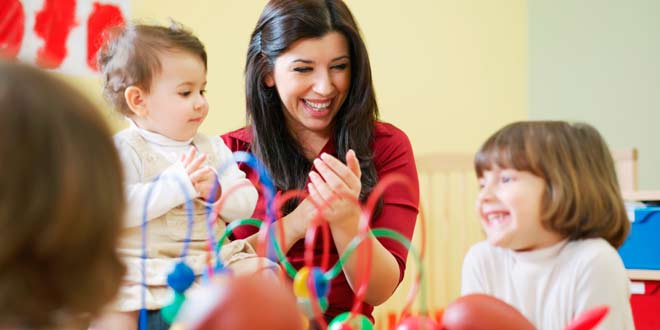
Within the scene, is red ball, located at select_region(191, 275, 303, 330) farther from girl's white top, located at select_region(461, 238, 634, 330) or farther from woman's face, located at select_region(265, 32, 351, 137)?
woman's face, located at select_region(265, 32, 351, 137)

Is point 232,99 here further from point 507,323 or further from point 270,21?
point 507,323

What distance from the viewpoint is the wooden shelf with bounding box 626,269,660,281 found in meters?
2.04

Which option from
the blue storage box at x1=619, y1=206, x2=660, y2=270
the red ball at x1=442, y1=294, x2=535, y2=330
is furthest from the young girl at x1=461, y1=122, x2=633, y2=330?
the blue storage box at x1=619, y1=206, x2=660, y2=270

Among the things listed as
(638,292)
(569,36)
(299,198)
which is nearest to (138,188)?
(299,198)

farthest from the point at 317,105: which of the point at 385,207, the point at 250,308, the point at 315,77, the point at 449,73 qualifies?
the point at 449,73

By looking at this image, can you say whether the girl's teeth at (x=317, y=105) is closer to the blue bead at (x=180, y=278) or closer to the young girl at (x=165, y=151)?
the young girl at (x=165, y=151)

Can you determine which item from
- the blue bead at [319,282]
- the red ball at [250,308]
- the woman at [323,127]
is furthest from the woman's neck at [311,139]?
the red ball at [250,308]

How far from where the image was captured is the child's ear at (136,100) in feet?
3.79

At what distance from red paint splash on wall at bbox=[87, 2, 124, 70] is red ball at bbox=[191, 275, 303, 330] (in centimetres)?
123

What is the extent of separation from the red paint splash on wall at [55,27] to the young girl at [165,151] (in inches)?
19.2

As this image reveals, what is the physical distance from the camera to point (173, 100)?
115 cm

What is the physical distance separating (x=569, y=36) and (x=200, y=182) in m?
2.16

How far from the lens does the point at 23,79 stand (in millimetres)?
526

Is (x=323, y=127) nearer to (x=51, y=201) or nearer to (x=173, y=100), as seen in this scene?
(x=173, y=100)
